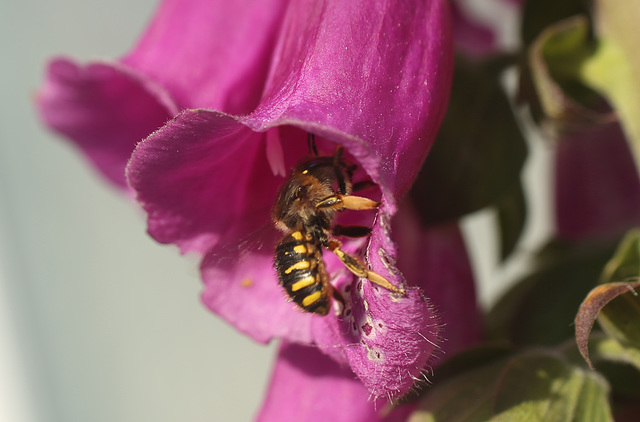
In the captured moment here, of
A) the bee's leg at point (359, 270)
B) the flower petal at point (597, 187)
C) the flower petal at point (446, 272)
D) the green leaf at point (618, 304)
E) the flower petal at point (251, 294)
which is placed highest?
the bee's leg at point (359, 270)

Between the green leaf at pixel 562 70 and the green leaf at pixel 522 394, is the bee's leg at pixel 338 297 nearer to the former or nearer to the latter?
the green leaf at pixel 522 394

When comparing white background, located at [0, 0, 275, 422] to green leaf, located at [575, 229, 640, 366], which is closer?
green leaf, located at [575, 229, 640, 366]

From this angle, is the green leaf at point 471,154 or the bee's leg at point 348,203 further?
the green leaf at point 471,154

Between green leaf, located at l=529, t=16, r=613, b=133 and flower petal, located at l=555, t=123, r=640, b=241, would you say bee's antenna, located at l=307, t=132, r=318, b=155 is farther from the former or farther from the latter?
flower petal, located at l=555, t=123, r=640, b=241

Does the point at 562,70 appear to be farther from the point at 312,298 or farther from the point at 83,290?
the point at 83,290

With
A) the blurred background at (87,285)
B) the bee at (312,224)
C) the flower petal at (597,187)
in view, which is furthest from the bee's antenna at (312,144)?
the blurred background at (87,285)

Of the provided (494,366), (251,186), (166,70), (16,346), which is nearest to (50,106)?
(166,70)

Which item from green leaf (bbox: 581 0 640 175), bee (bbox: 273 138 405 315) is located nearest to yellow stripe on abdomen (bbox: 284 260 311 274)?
bee (bbox: 273 138 405 315)
